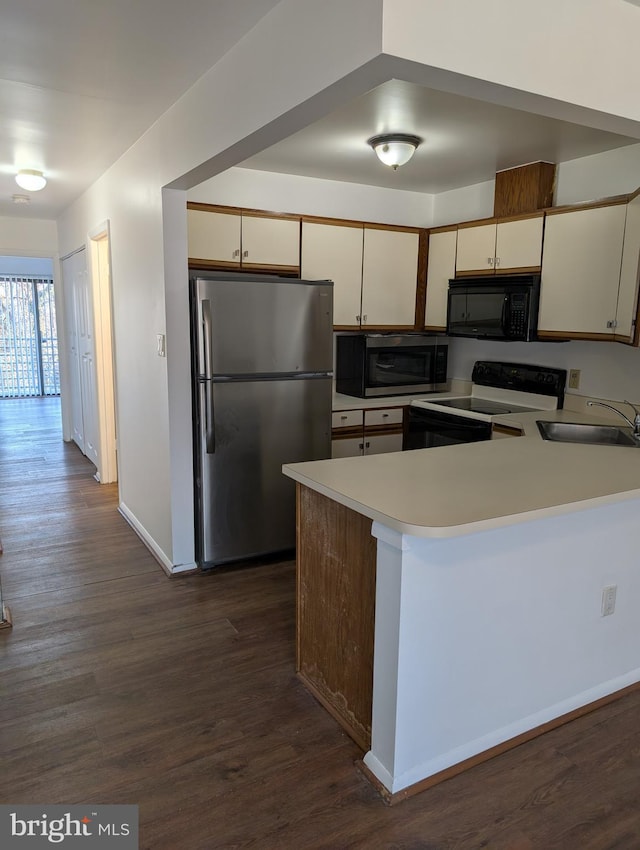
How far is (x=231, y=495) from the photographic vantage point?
3.34 m

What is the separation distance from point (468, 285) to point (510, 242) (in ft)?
1.28

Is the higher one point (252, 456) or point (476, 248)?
point (476, 248)

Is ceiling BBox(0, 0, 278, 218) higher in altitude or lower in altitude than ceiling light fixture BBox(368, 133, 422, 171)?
higher

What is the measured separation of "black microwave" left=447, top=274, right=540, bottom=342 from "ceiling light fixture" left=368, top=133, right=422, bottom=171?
99cm

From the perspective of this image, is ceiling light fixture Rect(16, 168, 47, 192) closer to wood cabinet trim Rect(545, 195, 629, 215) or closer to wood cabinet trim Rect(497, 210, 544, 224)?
wood cabinet trim Rect(497, 210, 544, 224)

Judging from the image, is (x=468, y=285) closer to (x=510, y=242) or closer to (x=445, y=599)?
(x=510, y=242)

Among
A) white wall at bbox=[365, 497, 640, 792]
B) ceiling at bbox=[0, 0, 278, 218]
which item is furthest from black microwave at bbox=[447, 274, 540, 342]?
ceiling at bbox=[0, 0, 278, 218]

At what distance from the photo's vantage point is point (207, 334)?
3080 mm

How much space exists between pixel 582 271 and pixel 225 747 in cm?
284

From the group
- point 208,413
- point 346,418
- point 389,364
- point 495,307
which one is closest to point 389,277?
point 389,364

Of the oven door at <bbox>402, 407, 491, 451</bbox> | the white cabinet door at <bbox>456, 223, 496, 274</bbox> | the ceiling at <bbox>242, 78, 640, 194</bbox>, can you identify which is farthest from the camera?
the white cabinet door at <bbox>456, 223, 496, 274</bbox>

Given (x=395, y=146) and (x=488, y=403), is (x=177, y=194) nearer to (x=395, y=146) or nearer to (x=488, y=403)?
(x=395, y=146)

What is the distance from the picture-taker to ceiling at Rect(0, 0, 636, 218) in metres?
1.95

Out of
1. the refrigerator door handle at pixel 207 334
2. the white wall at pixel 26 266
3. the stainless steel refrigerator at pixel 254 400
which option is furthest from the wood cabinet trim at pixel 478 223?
the white wall at pixel 26 266
